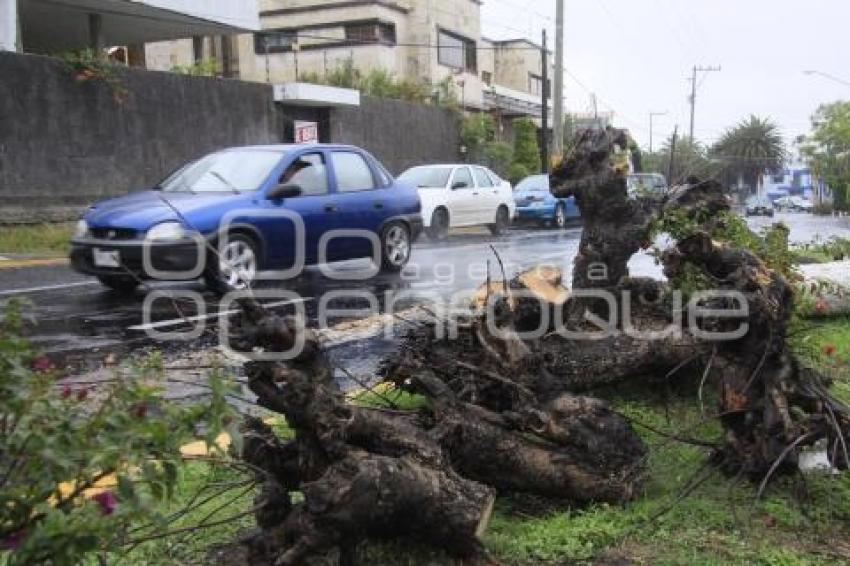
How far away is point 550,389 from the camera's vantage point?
3.79 metres

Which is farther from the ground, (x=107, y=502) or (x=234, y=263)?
(x=107, y=502)

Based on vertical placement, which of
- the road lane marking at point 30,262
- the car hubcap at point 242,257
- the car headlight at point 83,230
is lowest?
the road lane marking at point 30,262

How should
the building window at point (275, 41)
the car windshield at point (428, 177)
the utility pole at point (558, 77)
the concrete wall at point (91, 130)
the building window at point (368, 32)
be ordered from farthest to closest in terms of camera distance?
the building window at point (275, 41)
the building window at point (368, 32)
the utility pole at point (558, 77)
the car windshield at point (428, 177)
the concrete wall at point (91, 130)

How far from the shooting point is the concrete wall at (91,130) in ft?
47.7

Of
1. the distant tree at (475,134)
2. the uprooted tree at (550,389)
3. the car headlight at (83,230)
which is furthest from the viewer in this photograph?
the distant tree at (475,134)

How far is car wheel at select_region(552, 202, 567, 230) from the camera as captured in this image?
23.7 meters

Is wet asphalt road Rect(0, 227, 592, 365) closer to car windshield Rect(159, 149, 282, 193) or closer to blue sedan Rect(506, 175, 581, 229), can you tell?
car windshield Rect(159, 149, 282, 193)

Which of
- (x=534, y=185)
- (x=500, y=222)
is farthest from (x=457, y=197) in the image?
(x=534, y=185)

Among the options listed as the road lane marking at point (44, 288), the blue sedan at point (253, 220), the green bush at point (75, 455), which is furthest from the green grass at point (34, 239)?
the green bush at point (75, 455)

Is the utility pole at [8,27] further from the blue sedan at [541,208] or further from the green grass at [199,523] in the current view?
the green grass at [199,523]

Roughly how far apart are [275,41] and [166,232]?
90.8 ft

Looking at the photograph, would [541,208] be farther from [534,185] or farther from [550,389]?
[550,389]

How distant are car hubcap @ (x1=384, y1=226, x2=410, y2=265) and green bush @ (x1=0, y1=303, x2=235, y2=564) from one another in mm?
9286

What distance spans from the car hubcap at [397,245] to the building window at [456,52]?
981 inches
